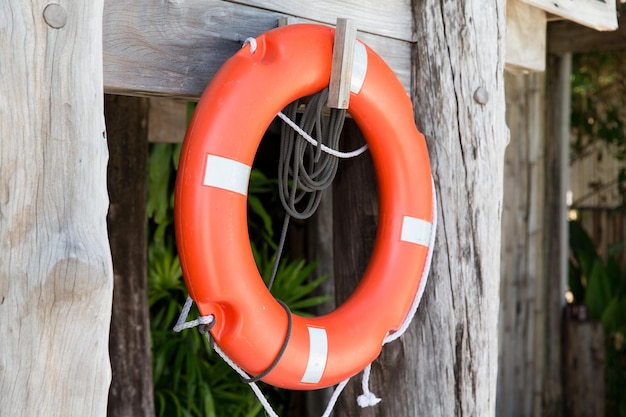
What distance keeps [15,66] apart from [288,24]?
61 cm

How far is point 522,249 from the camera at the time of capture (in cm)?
363

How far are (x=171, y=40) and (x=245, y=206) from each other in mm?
326

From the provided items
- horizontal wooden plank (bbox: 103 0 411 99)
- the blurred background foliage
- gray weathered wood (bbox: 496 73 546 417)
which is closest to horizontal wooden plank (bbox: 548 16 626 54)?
gray weathered wood (bbox: 496 73 546 417)

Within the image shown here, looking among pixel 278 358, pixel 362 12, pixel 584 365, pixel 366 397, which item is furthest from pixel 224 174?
pixel 584 365

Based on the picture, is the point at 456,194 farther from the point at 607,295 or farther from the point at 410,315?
the point at 607,295

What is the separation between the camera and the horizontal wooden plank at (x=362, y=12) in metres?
1.62

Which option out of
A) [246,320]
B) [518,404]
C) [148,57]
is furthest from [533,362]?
[148,57]

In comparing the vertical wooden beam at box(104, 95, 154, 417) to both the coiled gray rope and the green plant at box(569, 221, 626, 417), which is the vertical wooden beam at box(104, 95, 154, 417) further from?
the green plant at box(569, 221, 626, 417)

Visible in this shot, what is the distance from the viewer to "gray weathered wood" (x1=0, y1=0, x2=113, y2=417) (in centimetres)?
111

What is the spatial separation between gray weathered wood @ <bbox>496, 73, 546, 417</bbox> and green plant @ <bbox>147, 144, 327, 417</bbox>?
890 millimetres

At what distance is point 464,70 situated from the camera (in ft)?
6.02

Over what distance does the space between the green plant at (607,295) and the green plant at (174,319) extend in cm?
169

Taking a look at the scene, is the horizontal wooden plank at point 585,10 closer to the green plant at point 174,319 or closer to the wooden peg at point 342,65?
the wooden peg at point 342,65

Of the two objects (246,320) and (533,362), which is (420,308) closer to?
(246,320)
